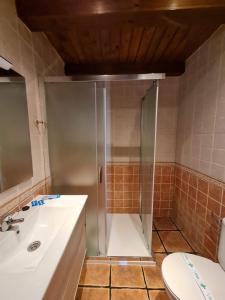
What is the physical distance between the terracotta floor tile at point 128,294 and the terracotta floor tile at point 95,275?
4.4 inches

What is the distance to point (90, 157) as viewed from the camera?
1.43 metres

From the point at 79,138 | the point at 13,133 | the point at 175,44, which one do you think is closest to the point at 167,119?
the point at 175,44

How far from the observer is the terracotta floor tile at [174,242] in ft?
5.60

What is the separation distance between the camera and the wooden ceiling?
106cm

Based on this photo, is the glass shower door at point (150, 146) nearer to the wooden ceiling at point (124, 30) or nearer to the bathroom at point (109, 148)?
the bathroom at point (109, 148)

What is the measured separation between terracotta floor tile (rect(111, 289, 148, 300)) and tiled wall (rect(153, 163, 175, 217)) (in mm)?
1176

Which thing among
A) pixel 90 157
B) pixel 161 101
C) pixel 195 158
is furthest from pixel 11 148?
pixel 161 101

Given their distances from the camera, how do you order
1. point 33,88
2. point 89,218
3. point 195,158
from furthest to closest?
point 195,158
point 89,218
point 33,88

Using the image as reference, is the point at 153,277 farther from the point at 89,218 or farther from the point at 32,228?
the point at 32,228

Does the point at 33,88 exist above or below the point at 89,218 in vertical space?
above

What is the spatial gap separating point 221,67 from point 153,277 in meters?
2.02

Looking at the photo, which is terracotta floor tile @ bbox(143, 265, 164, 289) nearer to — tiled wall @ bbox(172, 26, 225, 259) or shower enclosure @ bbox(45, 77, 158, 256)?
tiled wall @ bbox(172, 26, 225, 259)

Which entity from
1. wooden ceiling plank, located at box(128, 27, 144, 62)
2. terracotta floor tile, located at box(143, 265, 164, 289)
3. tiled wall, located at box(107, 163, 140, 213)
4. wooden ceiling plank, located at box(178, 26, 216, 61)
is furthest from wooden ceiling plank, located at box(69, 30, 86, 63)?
terracotta floor tile, located at box(143, 265, 164, 289)

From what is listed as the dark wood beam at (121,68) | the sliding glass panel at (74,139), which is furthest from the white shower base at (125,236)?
the dark wood beam at (121,68)
